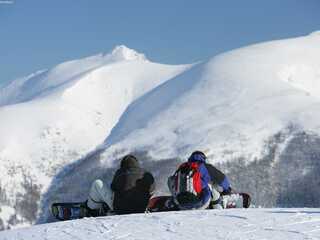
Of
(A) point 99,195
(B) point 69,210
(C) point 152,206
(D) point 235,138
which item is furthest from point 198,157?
(D) point 235,138

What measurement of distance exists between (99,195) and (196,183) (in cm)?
211

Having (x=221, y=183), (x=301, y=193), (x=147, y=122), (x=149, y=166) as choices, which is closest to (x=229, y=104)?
(x=147, y=122)

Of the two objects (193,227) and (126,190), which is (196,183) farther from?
(193,227)

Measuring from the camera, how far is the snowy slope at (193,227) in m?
11.4

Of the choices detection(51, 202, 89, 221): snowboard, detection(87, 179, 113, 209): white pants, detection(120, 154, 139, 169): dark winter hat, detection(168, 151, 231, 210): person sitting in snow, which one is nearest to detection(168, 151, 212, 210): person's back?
detection(168, 151, 231, 210): person sitting in snow

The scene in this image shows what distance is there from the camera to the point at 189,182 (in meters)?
14.4

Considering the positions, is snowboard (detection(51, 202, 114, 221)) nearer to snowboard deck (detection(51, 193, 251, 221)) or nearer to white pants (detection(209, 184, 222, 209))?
snowboard deck (detection(51, 193, 251, 221))

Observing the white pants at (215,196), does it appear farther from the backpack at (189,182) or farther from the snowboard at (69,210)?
the snowboard at (69,210)

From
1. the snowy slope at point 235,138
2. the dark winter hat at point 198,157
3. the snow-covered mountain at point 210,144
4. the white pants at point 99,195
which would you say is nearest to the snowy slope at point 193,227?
the white pants at point 99,195

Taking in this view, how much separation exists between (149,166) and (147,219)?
133 metres

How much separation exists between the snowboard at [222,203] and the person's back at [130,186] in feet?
2.07

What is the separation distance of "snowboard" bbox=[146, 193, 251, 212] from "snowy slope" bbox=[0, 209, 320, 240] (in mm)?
1336

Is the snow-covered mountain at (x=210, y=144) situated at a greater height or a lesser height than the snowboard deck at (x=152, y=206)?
greater

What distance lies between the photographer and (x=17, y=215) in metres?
144
